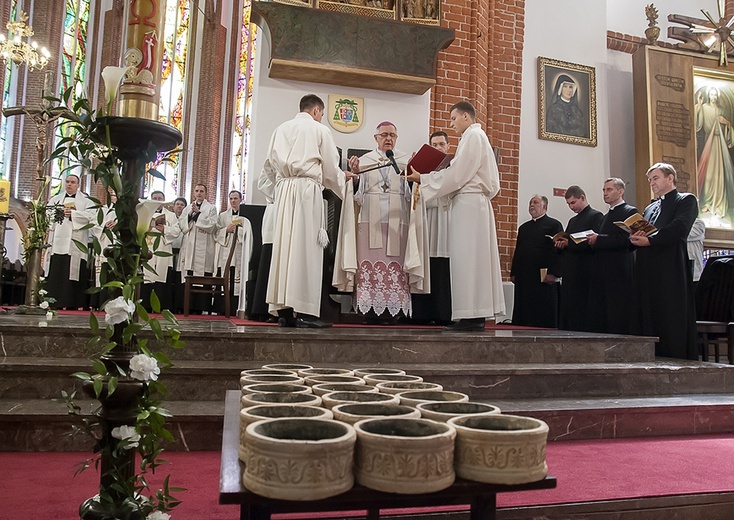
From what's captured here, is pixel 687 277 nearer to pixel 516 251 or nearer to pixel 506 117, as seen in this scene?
pixel 516 251

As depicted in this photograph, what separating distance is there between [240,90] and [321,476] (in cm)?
1706

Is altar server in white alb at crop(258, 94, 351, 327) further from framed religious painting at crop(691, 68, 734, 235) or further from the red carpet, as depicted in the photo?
framed religious painting at crop(691, 68, 734, 235)

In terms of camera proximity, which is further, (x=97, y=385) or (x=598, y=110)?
(x=598, y=110)

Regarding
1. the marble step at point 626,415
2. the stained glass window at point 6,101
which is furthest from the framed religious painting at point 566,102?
the stained glass window at point 6,101

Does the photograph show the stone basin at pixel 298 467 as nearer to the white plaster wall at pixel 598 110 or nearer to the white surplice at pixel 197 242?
the white plaster wall at pixel 598 110

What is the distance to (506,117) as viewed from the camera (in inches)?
341

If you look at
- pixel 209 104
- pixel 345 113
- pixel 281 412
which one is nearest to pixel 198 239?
pixel 345 113

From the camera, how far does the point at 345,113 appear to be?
21.9 feet

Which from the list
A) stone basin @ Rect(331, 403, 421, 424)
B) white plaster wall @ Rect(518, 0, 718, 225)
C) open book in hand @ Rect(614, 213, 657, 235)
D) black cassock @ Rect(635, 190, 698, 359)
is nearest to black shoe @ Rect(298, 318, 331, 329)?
open book in hand @ Rect(614, 213, 657, 235)

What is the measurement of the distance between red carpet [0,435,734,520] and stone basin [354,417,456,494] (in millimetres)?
1289

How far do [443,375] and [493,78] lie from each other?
6034 millimetres

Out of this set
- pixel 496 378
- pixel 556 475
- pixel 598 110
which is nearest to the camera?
pixel 556 475

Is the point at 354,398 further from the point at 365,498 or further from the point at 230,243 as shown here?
the point at 230,243

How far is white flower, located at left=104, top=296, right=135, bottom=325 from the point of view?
5.23ft
